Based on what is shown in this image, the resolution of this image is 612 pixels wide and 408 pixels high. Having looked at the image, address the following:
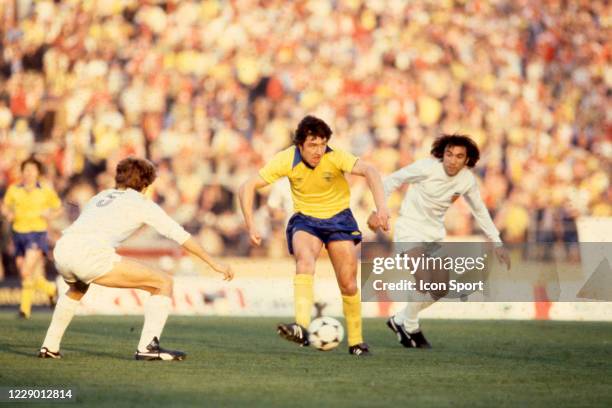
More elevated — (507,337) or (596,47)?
(596,47)

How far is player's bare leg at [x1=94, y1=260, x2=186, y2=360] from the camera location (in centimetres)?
959

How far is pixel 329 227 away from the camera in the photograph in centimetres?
1046

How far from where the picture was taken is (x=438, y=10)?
25.0 meters

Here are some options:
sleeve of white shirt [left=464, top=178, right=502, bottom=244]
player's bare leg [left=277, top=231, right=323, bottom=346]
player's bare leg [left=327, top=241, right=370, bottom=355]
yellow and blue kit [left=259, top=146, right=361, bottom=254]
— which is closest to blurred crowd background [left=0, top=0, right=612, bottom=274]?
sleeve of white shirt [left=464, top=178, right=502, bottom=244]

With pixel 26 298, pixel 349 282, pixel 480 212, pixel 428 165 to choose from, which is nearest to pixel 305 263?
pixel 349 282

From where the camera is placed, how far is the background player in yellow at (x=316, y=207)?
33.2 feet

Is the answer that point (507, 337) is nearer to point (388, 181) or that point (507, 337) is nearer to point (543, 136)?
point (388, 181)

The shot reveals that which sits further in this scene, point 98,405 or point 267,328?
point 267,328

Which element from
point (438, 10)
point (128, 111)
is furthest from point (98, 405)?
point (438, 10)

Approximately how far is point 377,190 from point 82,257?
2459 mm

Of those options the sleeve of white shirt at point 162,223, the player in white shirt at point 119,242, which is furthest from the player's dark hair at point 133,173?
the sleeve of white shirt at point 162,223

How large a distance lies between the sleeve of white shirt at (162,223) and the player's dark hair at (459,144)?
344 centimetres

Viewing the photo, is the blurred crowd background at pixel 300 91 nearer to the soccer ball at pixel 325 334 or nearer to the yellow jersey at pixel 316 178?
the yellow jersey at pixel 316 178

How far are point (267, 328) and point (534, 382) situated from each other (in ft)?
21.1
